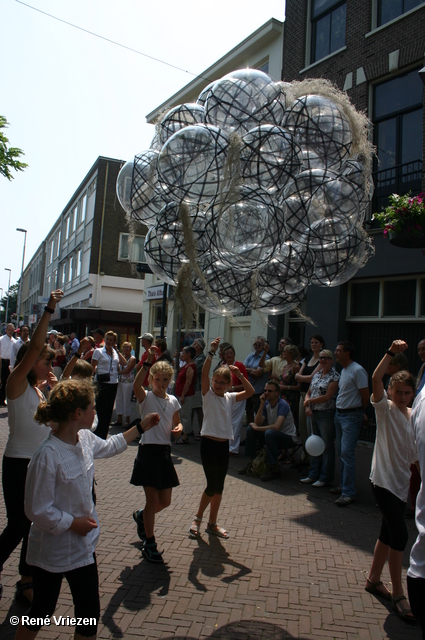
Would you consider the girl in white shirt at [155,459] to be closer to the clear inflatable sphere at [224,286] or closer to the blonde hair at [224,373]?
the blonde hair at [224,373]

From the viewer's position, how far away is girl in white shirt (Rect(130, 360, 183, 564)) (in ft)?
14.4

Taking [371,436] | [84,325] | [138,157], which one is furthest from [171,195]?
[84,325]

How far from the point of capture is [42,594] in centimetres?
252

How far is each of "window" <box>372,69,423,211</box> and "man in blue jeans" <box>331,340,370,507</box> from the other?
524 centimetres

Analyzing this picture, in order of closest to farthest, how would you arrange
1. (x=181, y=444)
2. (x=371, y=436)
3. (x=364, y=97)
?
(x=181, y=444) → (x=371, y=436) → (x=364, y=97)

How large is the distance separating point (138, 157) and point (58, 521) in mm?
2576

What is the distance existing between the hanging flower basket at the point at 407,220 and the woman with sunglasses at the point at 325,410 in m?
1.86

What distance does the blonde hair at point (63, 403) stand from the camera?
2.62m

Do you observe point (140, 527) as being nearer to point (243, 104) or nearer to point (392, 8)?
point (243, 104)

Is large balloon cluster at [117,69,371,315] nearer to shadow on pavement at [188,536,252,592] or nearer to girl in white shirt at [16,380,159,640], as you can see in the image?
girl in white shirt at [16,380,159,640]

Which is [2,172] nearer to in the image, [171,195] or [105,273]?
[171,195]

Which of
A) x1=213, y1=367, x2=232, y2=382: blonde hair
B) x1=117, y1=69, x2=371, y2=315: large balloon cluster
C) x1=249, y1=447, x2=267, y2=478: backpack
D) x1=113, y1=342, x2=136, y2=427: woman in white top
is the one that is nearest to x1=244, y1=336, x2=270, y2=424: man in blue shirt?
x1=249, y1=447, x2=267, y2=478: backpack

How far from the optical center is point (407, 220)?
6.71 metres

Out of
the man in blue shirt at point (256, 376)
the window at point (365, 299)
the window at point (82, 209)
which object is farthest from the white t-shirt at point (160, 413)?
the window at point (82, 209)
